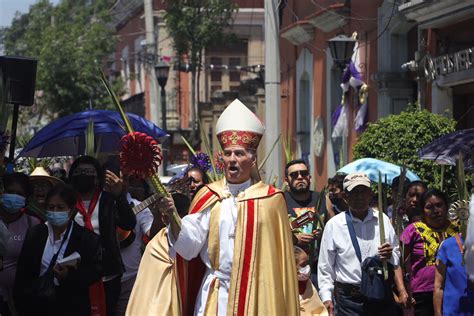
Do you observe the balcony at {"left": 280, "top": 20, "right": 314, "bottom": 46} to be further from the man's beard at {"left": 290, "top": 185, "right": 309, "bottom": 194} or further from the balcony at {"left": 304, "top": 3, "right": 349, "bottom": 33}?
the man's beard at {"left": 290, "top": 185, "right": 309, "bottom": 194}

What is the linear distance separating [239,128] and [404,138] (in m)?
7.67

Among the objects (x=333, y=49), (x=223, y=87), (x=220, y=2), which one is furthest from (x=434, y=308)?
(x=223, y=87)

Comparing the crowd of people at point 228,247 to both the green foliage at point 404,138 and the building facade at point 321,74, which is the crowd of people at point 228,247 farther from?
the building facade at point 321,74

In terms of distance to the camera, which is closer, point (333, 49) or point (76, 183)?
point (76, 183)

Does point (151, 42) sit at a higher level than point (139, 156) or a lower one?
higher

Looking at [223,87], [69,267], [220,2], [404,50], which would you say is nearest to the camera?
[69,267]

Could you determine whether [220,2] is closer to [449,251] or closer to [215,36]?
[215,36]

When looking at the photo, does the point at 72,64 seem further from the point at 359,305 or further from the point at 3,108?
the point at 359,305

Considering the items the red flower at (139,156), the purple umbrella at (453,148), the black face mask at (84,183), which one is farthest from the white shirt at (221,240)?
→ the purple umbrella at (453,148)

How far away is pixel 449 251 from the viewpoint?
8367mm

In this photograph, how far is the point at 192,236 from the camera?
24.0ft

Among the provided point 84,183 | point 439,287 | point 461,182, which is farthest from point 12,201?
point 461,182

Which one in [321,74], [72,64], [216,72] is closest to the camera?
[321,74]

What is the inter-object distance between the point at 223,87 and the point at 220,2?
36.5 feet
